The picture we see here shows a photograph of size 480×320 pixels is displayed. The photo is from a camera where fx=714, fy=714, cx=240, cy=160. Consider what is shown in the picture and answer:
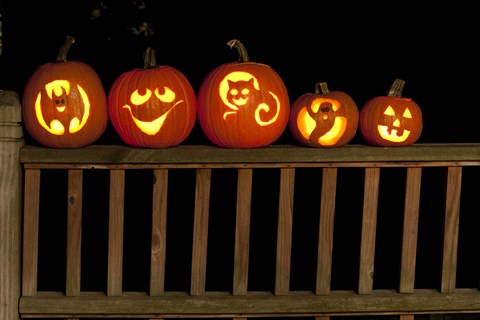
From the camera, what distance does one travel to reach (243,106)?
10.9ft

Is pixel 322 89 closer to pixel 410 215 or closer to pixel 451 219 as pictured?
pixel 410 215

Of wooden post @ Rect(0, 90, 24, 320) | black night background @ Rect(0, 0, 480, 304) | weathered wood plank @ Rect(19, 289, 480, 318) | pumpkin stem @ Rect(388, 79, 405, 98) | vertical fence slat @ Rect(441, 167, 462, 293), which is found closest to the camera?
wooden post @ Rect(0, 90, 24, 320)

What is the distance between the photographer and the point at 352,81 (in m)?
8.91

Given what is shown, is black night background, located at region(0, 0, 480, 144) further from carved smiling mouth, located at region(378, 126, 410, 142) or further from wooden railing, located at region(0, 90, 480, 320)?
carved smiling mouth, located at region(378, 126, 410, 142)

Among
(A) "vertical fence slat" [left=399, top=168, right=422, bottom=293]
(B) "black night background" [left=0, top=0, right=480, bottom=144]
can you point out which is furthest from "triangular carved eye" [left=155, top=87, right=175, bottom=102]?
(B) "black night background" [left=0, top=0, right=480, bottom=144]

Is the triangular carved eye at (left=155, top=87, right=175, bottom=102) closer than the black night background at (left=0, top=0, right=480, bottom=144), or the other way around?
the triangular carved eye at (left=155, top=87, right=175, bottom=102)

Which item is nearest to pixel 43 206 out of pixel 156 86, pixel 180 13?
pixel 156 86

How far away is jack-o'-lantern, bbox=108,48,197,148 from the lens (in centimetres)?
327

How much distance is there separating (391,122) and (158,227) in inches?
47.9

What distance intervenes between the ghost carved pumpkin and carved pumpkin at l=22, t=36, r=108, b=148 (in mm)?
1310

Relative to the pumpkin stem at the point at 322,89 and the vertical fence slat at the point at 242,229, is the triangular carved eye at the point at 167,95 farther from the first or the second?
the pumpkin stem at the point at 322,89

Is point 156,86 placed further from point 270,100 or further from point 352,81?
point 352,81

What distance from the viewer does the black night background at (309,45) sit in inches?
299

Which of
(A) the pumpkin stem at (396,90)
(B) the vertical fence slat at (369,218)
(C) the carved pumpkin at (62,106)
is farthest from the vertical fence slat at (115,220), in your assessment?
(A) the pumpkin stem at (396,90)
